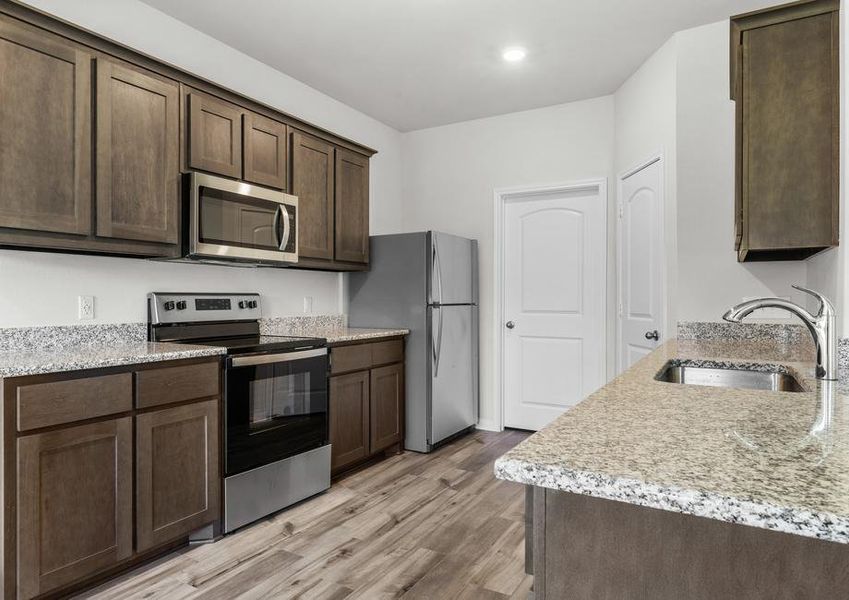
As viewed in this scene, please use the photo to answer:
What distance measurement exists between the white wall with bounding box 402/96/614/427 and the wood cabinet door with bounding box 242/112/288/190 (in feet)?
6.01

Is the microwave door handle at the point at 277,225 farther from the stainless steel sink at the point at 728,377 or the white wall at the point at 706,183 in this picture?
the white wall at the point at 706,183

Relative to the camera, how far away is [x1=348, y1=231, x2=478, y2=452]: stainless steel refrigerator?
3773 mm

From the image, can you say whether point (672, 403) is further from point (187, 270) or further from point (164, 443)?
point (187, 270)

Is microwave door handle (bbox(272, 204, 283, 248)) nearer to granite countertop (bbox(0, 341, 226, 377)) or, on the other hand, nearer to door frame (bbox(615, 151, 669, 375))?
granite countertop (bbox(0, 341, 226, 377))

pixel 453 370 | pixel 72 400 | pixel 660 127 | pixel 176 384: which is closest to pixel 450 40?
pixel 660 127

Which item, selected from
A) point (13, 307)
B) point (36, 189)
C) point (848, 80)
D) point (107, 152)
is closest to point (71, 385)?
point (13, 307)

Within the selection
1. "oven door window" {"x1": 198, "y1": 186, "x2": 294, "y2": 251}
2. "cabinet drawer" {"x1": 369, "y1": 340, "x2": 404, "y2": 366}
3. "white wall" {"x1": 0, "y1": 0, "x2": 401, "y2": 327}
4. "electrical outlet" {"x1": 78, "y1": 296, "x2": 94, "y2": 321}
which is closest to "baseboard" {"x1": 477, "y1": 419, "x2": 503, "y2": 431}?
"cabinet drawer" {"x1": 369, "y1": 340, "x2": 404, "y2": 366}

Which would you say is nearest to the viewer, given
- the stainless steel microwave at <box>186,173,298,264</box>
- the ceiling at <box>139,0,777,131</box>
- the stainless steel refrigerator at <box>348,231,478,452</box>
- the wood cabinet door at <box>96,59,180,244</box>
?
the wood cabinet door at <box>96,59,180,244</box>

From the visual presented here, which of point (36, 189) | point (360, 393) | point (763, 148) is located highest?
point (763, 148)

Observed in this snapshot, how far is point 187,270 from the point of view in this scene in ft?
9.53

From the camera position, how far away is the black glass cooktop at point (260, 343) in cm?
255

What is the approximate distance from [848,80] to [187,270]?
2.89m

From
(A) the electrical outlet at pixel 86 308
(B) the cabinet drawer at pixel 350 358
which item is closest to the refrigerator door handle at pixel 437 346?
(B) the cabinet drawer at pixel 350 358

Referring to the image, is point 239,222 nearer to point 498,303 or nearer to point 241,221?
point 241,221
